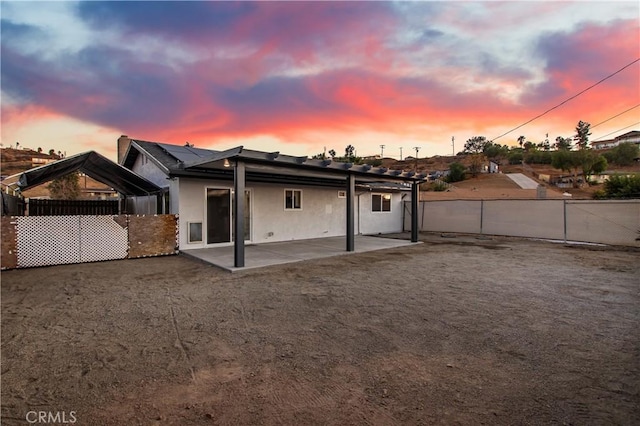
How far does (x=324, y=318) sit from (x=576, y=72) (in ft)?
56.9

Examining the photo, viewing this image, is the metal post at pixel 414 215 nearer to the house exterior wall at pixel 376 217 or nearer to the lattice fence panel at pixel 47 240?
the house exterior wall at pixel 376 217

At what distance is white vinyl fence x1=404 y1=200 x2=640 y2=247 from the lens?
10.6m

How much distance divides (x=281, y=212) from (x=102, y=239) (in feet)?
18.9

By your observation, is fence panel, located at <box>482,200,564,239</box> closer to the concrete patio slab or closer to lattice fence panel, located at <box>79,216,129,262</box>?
the concrete patio slab

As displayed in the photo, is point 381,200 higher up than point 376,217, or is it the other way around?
point 381,200

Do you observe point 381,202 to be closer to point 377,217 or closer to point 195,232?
point 377,217

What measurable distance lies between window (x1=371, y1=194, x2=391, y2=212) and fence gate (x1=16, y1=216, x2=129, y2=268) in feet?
36.2

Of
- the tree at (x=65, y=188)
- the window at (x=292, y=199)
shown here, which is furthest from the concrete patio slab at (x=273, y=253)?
the tree at (x=65, y=188)

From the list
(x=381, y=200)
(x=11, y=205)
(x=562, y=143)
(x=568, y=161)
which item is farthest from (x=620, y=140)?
(x=11, y=205)

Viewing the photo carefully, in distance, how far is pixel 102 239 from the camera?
7.95 m

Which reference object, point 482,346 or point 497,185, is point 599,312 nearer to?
point 482,346

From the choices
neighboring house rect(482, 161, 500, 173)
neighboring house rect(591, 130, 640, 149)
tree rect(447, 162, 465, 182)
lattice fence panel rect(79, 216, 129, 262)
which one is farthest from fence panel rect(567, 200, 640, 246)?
neighboring house rect(591, 130, 640, 149)

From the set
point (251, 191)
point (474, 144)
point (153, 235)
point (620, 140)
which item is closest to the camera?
point (153, 235)

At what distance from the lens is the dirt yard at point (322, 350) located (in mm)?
2061
